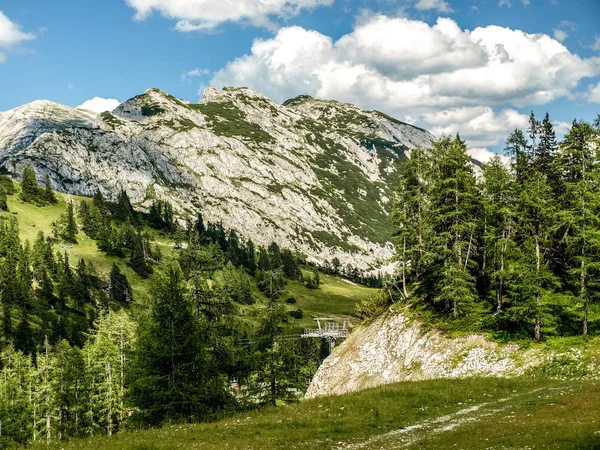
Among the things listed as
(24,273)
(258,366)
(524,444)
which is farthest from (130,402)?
(24,273)

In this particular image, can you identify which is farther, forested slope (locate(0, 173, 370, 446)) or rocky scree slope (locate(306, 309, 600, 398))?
rocky scree slope (locate(306, 309, 600, 398))

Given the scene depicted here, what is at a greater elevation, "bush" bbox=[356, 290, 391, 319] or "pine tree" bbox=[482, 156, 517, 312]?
"pine tree" bbox=[482, 156, 517, 312]

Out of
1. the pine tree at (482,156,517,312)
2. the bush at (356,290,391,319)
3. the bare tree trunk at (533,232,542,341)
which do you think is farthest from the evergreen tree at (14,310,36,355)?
the bare tree trunk at (533,232,542,341)

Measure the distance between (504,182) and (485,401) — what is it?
1118 inches

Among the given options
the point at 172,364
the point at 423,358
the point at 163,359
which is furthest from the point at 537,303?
the point at 163,359

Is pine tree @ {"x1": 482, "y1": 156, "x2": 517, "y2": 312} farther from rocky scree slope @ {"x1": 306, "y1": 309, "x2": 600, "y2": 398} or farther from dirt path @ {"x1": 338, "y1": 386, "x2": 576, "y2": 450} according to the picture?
dirt path @ {"x1": 338, "y1": 386, "x2": 576, "y2": 450}

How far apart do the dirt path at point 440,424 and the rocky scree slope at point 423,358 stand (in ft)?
31.5

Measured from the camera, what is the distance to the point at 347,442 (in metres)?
20.0

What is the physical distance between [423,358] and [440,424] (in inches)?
1078

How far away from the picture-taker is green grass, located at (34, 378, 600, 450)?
1798 centimetres

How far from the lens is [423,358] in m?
48.4

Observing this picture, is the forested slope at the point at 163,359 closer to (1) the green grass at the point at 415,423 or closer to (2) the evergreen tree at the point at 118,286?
(1) the green grass at the point at 415,423

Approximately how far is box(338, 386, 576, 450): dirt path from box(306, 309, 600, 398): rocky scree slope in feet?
31.5

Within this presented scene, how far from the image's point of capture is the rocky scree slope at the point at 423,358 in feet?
119
